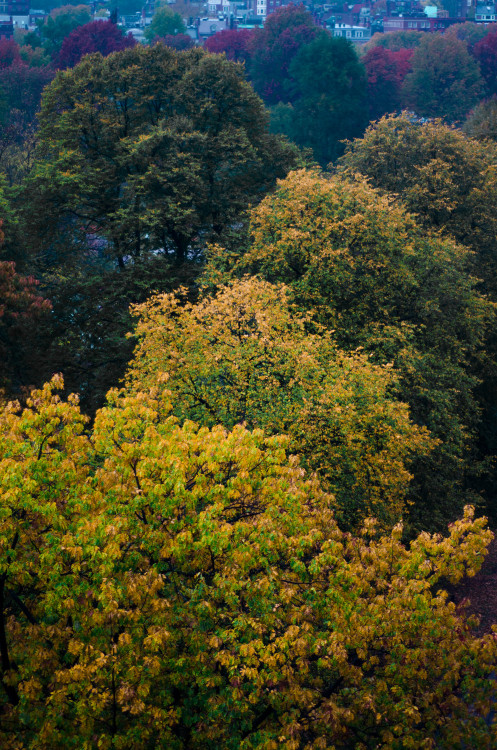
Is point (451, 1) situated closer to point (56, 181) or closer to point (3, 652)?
point (56, 181)

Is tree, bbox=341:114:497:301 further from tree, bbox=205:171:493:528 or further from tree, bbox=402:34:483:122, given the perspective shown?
tree, bbox=402:34:483:122

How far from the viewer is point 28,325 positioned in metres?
27.3

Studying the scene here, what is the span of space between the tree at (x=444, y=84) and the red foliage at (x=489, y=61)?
193 inches

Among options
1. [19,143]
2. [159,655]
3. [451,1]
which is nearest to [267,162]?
[159,655]

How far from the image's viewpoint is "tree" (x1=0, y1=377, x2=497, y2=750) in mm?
10766

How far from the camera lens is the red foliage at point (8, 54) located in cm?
9044

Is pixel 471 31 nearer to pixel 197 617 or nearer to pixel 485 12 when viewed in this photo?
pixel 485 12

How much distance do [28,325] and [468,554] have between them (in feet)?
70.1

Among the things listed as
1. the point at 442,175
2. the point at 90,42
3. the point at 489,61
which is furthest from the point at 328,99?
the point at 442,175

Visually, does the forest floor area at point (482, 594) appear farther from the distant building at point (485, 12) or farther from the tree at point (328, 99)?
the distant building at point (485, 12)

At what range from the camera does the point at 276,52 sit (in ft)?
333

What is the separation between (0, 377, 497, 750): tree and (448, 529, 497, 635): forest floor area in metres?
10.4

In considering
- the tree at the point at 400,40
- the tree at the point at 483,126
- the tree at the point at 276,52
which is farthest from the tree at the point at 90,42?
the tree at the point at 400,40

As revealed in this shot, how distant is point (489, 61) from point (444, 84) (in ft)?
41.4
